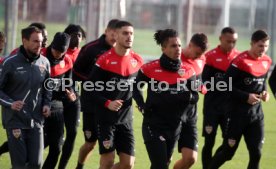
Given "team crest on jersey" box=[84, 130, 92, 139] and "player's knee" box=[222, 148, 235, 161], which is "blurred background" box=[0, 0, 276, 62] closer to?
"team crest on jersey" box=[84, 130, 92, 139]

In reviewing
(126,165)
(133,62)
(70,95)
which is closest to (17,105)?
(126,165)

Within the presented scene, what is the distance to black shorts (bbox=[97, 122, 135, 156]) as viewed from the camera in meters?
9.91

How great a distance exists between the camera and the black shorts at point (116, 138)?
9914 millimetres

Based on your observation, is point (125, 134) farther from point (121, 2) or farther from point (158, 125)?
point (121, 2)

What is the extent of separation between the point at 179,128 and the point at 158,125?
0.28 metres

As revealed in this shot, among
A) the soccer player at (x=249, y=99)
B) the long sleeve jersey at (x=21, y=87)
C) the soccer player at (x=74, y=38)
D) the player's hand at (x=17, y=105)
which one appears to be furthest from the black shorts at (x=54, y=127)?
the soccer player at (x=249, y=99)

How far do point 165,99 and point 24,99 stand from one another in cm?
167

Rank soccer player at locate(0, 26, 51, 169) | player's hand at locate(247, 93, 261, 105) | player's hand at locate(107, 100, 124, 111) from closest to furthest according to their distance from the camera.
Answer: soccer player at locate(0, 26, 51, 169) → player's hand at locate(107, 100, 124, 111) → player's hand at locate(247, 93, 261, 105)

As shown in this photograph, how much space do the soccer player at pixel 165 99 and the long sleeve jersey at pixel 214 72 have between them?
2.23 m

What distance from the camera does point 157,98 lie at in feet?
31.3

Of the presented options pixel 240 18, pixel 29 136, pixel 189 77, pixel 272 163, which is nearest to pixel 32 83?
pixel 29 136

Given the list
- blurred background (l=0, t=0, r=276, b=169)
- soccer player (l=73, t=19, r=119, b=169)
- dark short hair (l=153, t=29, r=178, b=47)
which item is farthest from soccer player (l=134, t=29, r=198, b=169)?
blurred background (l=0, t=0, r=276, b=169)

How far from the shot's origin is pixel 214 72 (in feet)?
39.5

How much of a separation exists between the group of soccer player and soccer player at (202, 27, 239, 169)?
0.05 feet
